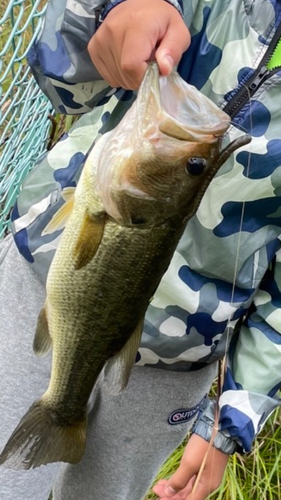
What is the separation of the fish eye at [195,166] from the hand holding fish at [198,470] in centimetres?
73

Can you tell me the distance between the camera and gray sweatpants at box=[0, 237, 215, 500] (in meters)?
1.47

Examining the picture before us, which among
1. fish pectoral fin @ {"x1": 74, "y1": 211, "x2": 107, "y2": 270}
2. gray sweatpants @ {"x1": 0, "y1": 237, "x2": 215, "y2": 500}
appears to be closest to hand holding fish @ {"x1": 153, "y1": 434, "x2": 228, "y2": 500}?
gray sweatpants @ {"x1": 0, "y1": 237, "x2": 215, "y2": 500}

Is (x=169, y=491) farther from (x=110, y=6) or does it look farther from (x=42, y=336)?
(x=110, y=6)

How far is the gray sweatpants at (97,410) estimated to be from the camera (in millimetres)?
1469

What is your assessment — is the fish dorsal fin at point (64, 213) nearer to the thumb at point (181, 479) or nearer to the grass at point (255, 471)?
the thumb at point (181, 479)

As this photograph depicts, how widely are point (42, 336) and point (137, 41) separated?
577 millimetres

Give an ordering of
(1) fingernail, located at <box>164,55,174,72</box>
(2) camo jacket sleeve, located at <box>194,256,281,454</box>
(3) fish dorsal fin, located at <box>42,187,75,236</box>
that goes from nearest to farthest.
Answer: (1) fingernail, located at <box>164,55,174,72</box>, (3) fish dorsal fin, located at <box>42,187,75,236</box>, (2) camo jacket sleeve, located at <box>194,256,281,454</box>

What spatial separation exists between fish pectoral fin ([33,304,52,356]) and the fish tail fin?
14cm

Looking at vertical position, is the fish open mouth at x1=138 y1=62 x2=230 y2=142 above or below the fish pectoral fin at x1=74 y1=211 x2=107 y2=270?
above

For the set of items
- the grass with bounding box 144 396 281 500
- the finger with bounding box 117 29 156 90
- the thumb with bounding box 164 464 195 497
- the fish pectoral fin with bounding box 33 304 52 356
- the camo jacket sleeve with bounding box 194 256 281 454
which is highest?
the finger with bounding box 117 29 156 90

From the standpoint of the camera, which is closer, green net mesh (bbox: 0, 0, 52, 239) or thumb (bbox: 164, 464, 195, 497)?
thumb (bbox: 164, 464, 195, 497)

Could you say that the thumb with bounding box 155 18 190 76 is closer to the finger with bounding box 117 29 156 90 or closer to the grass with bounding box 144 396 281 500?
the finger with bounding box 117 29 156 90

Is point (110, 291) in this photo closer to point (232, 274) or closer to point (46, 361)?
point (232, 274)

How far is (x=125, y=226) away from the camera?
102cm
